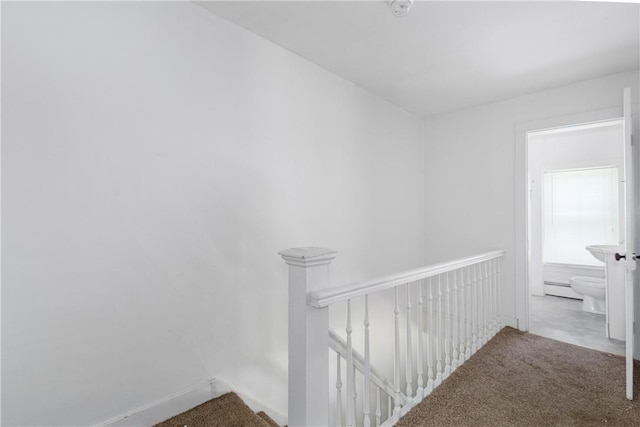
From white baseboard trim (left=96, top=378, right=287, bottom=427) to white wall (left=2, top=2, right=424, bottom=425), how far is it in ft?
0.12

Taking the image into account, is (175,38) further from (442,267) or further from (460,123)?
(460,123)

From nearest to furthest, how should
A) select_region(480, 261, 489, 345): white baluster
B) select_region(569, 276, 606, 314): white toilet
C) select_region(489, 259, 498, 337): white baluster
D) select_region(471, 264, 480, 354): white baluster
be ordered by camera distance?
select_region(471, 264, 480, 354): white baluster
select_region(480, 261, 489, 345): white baluster
select_region(489, 259, 498, 337): white baluster
select_region(569, 276, 606, 314): white toilet

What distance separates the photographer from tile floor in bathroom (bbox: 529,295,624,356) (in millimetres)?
2795

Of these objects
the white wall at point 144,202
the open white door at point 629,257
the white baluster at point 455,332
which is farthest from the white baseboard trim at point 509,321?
the white wall at point 144,202

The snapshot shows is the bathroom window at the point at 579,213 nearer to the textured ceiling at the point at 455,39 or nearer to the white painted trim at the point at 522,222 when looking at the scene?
the white painted trim at the point at 522,222

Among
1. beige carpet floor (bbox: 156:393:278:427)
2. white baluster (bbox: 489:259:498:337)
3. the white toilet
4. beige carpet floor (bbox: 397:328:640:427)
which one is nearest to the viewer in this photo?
beige carpet floor (bbox: 156:393:278:427)

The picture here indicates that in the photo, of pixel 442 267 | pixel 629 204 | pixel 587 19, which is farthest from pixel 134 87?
pixel 629 204

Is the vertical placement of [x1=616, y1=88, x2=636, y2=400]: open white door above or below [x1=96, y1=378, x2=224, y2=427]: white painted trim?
above

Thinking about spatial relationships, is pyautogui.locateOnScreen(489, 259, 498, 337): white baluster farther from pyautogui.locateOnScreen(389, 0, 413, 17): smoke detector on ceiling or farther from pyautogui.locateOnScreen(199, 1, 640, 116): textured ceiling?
pyautogui.locateOnScreen(389, 0, 413, 17): smoke detector on ceiling

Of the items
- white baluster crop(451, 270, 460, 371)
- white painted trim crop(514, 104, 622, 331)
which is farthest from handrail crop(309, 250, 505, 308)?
white painted trim crop(514, 104, 622, 331)

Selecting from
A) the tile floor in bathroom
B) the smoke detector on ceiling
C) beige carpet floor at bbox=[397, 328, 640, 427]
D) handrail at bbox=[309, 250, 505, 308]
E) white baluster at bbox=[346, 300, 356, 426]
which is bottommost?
the tile floor in bathroom

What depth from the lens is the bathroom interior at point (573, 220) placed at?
3.65 meters

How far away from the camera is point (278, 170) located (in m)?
2.17

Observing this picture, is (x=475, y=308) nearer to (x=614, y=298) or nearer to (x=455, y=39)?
(x=614, y=298)
